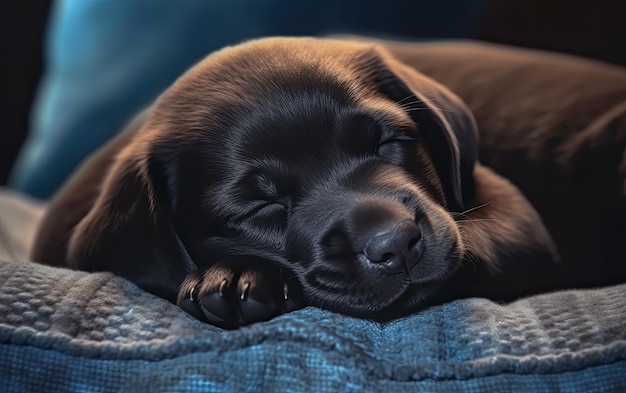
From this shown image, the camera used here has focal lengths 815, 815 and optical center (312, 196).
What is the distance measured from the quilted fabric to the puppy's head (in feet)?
0.33

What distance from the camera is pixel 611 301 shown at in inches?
43.0

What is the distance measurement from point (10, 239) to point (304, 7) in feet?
3.00

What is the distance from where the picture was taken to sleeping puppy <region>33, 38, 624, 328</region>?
1103mm

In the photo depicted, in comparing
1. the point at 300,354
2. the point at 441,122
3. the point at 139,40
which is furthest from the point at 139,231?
the point at 139,40

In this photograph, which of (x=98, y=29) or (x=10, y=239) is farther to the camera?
(x=98, y=29)

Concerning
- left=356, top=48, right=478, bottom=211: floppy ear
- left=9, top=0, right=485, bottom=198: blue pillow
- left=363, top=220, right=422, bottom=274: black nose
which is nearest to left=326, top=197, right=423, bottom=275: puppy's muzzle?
left=363, top=220, right=422, bottom=274: black nose

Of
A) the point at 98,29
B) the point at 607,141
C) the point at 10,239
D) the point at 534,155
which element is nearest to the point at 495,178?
the point at 534,155

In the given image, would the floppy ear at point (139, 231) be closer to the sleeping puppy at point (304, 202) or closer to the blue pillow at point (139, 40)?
the sleeping puppy at point (304, 202)

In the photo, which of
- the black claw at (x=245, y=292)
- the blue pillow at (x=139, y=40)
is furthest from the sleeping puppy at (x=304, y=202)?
the blue pillow at (x=139, y=40)

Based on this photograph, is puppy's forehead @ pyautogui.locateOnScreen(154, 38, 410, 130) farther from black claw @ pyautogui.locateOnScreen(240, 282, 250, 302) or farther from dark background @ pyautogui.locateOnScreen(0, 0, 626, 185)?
dark background @ pyautogui.locateOnScreen(0, 0, 626, 185)

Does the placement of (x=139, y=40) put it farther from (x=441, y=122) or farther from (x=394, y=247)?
(x=394, y=247)

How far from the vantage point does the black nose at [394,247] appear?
106cm

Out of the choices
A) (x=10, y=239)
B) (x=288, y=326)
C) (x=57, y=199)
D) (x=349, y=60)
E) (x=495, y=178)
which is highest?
(x=349, y=60)

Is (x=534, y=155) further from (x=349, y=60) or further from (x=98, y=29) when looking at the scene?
(x=98, y=29)
